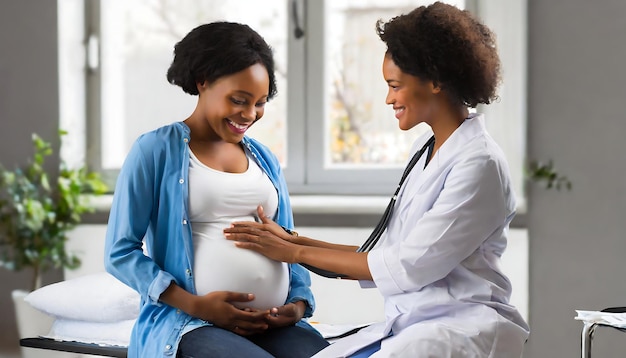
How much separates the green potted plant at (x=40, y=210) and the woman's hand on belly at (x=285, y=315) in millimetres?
1638

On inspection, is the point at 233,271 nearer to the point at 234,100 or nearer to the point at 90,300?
the point at 234,100

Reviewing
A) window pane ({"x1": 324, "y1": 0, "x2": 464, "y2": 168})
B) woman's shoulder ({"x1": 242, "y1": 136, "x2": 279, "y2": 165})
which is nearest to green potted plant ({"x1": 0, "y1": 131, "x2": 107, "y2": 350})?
window pane ({"x1": 324, "y1": 0, "x2": 464, "y2": 168})

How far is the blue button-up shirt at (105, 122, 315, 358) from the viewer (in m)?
1.56

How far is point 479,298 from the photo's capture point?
4.74 ft

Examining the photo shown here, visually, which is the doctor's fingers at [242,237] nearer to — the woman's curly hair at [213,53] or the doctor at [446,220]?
the doctor at [446,220]

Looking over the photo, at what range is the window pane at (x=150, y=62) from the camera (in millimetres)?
3160

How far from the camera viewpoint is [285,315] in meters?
1.71

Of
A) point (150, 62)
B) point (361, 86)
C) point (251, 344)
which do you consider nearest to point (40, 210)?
point (150, 62)

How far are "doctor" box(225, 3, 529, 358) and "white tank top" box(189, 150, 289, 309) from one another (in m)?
0.17

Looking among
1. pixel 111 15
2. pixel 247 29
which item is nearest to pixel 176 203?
pixel 247 29

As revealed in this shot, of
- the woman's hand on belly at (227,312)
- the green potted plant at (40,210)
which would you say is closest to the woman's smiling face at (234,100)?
the woman's hand on belly at (227,312)

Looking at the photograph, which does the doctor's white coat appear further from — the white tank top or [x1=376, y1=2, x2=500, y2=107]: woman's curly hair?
the white tank top

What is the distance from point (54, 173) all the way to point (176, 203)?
1.84 m

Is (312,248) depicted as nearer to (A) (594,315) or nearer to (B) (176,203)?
(B) (176,203)
